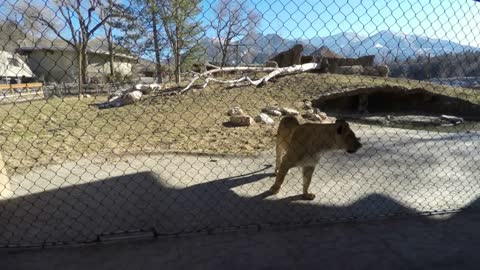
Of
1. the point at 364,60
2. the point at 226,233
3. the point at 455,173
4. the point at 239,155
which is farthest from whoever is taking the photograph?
the point at 364,60

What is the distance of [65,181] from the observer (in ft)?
15.3

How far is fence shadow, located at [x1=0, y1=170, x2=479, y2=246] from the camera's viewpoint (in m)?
3.35

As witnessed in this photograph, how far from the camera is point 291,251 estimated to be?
9.45 feet

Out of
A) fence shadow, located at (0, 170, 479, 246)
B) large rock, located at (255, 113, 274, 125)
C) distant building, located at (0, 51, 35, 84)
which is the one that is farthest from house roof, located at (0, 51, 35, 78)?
large rock, located at (255, 113, 274, 125)

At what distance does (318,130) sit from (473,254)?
6.08ft

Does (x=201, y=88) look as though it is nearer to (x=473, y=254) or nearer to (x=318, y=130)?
(x=318, y=130)

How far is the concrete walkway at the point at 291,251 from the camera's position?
2703mm

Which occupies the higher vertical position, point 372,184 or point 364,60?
point 364,60

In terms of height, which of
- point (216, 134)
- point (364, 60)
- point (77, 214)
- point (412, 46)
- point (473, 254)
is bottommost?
point (473, 254)

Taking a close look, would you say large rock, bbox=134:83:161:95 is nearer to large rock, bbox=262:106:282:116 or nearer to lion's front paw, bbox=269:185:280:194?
large rock, bbox=262:106:282:116

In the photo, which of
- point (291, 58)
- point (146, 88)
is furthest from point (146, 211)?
point (291, 58)

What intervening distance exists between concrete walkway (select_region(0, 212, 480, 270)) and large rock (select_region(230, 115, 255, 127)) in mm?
5302

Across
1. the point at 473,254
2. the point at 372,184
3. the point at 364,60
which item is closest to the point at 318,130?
the point at 372,184

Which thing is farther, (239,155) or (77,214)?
(239,155)
